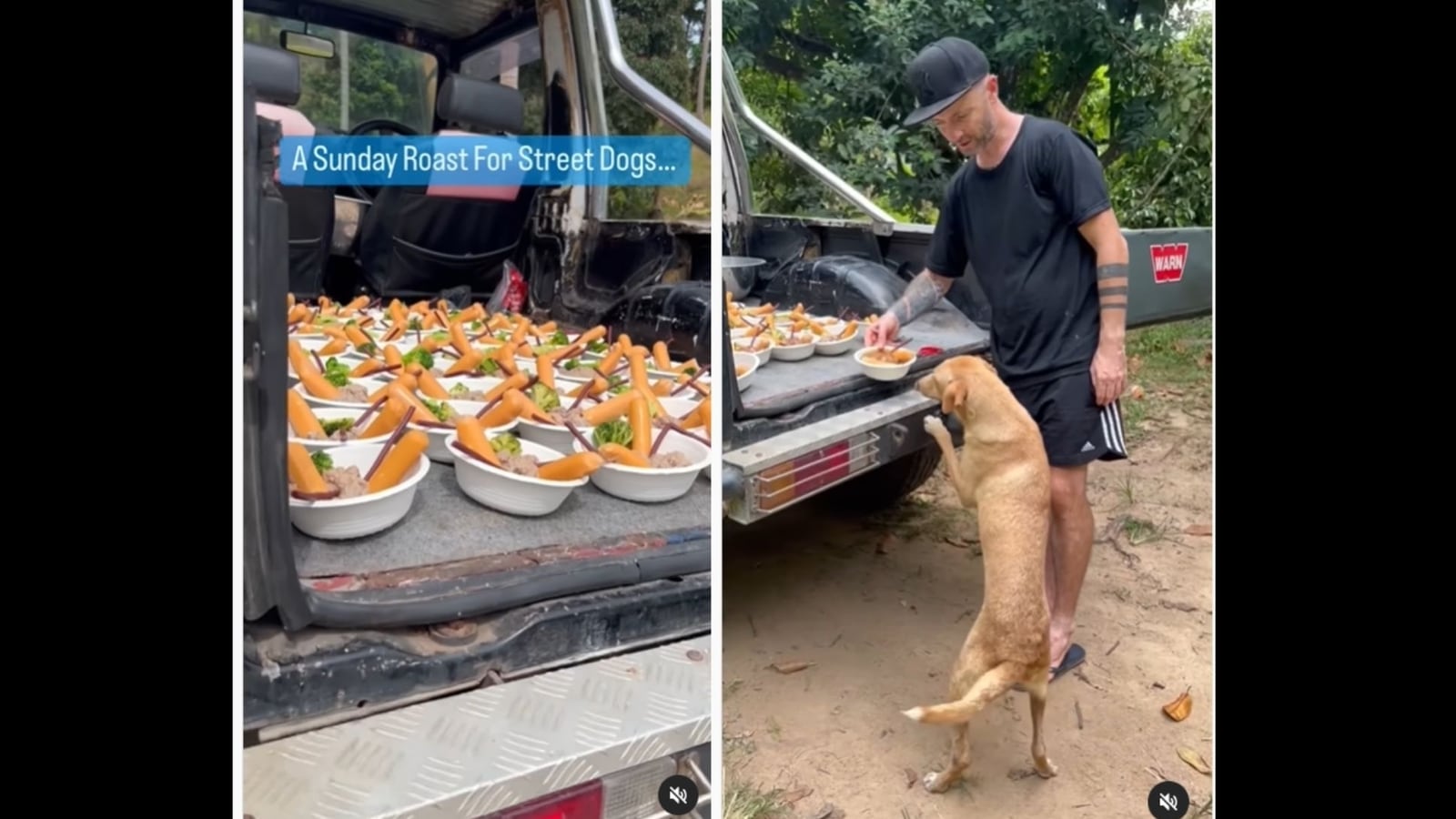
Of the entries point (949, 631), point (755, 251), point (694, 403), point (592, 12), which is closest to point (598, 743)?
point (694, 403)

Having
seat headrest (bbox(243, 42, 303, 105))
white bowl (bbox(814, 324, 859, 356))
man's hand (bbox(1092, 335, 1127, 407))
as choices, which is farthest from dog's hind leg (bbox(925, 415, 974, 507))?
seat headrest (bbox(243, 42, 303, 105))

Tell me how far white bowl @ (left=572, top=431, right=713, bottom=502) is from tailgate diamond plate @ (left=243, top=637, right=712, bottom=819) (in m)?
0.26

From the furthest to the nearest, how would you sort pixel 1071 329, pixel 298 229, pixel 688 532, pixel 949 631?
1. pixel 949 631
2. pixel 1071 329
3. pixel 688 532
4. pixel 298 229

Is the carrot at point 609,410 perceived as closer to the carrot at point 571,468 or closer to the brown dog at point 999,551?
the carrot at point 571,468

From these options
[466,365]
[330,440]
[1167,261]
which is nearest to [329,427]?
[330,440]

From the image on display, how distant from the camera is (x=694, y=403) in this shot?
1.35 meters

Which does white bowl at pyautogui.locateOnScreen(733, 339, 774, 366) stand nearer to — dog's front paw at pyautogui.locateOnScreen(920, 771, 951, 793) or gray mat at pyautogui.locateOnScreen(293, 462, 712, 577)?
gray mat at pyautogui.locateOnScreen(293, 462, 712, 577)

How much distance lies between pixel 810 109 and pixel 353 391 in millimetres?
748

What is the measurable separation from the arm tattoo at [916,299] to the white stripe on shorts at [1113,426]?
41 cm

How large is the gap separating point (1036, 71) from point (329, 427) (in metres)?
1.03

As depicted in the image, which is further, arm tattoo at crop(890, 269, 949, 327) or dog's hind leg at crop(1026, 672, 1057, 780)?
arm tattoo at crop(890, 269, 949, 327)

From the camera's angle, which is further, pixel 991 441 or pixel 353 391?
pixel 991 441

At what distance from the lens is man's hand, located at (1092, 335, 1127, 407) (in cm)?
143

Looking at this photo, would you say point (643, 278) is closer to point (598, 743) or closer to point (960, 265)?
point (960, 265)
